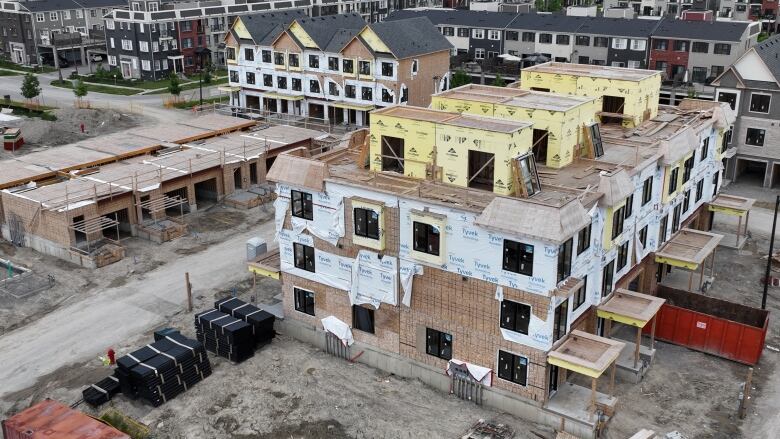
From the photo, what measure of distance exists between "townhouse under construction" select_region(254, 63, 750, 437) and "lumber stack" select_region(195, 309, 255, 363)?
9.94 feet

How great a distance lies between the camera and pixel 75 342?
37.0 metres

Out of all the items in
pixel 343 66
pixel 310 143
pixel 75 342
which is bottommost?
pixel 75 342

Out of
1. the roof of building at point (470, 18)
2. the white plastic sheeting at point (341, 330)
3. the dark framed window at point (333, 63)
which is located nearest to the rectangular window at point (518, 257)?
the white plastic sheeting at point (341, 330)

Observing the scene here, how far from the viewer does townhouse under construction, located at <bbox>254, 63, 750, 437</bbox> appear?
29406 millimetres

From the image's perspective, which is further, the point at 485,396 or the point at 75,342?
the point at 75,342

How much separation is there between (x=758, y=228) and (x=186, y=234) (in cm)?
3979

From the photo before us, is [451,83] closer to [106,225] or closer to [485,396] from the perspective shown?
[106,225]

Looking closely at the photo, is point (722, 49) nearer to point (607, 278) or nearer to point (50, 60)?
point (607, 278)

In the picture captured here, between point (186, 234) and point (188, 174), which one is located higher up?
point (188, 174)

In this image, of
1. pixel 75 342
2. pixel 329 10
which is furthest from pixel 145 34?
pixel 75 342

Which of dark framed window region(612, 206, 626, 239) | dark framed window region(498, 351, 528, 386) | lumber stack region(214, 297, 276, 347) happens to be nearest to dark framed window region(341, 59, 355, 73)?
lumber stack region(214, 297, 276, 347)

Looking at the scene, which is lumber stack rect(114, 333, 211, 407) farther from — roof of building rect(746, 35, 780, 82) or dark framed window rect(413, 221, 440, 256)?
roof of building rect(746, 35, 780, 82)

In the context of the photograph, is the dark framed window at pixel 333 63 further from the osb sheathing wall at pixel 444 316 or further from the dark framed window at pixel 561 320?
the dark framed window at pixel 561 320

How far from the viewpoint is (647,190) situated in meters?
36.5
